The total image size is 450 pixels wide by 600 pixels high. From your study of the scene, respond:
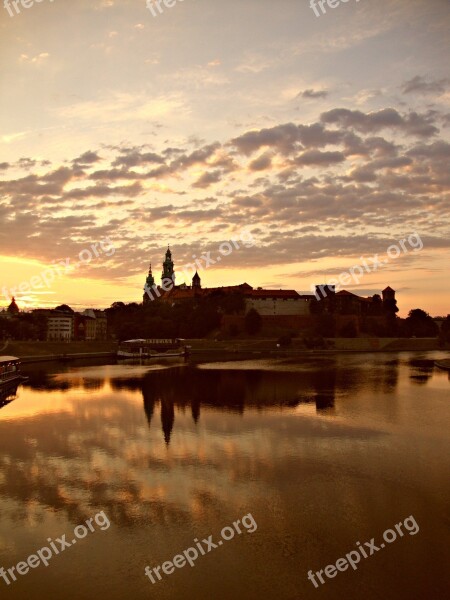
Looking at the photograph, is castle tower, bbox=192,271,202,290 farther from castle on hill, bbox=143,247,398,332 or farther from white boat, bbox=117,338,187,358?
white boat, bbox=117,338,187,358

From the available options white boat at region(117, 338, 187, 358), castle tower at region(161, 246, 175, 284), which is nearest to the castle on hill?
castle tower at region(161, 246, 175, 284)

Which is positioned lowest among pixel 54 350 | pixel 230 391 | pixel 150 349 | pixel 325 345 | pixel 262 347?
pixel 230 391

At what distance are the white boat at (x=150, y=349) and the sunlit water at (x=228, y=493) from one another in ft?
156

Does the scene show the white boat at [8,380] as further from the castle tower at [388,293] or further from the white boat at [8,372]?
the castle tower at [388,293]

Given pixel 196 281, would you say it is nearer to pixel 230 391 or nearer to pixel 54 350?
pixel 54 350

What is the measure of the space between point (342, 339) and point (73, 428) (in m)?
81.1

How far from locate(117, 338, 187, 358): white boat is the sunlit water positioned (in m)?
47.7

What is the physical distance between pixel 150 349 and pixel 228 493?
7020cm

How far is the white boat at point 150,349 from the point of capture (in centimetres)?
7938

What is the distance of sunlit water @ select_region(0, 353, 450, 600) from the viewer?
1027 centimetres

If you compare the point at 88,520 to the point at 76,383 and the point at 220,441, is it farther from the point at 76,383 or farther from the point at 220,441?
the point at 76,383

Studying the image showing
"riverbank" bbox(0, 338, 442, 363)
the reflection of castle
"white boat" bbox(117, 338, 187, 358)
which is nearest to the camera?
the reflection of castle

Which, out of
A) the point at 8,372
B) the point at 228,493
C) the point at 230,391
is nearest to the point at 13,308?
the point at 8,372

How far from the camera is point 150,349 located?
276 ft
